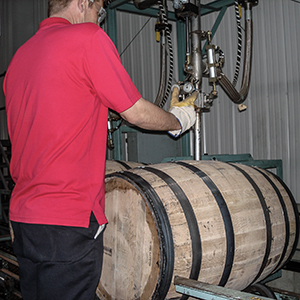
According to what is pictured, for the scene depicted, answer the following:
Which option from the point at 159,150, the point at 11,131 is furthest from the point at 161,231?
the point at 159,150

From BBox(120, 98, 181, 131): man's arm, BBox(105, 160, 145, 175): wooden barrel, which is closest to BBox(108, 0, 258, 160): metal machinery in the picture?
BBox(105, 160, 145, 175): wooden barrel

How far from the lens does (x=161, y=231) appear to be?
1.50m

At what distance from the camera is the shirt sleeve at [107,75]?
3.88 feet

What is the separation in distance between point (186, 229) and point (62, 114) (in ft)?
2.55

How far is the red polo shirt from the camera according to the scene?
1.18 metres

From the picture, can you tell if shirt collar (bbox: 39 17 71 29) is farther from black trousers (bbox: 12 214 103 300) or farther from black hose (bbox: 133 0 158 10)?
black hose (bbox: 133 0 158 10)

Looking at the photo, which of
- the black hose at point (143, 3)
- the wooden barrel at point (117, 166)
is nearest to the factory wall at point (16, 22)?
the black hose at point (143, 3)

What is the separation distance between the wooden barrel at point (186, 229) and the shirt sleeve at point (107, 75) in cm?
54

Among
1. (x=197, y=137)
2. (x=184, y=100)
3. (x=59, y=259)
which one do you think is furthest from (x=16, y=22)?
(x=59, y=259)

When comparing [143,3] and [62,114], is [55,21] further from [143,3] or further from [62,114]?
[143,3]

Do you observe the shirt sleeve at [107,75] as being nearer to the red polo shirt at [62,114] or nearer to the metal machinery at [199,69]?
the red polo shirt at [62,114]

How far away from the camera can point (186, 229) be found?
1.56 meters

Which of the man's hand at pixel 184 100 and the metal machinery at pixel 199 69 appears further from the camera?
the man's hand at pixel 184 100

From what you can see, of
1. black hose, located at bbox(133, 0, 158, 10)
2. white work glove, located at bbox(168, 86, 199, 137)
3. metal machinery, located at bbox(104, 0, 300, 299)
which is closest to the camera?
metal machinery, located at bbox(104, 0, 300, 299)
